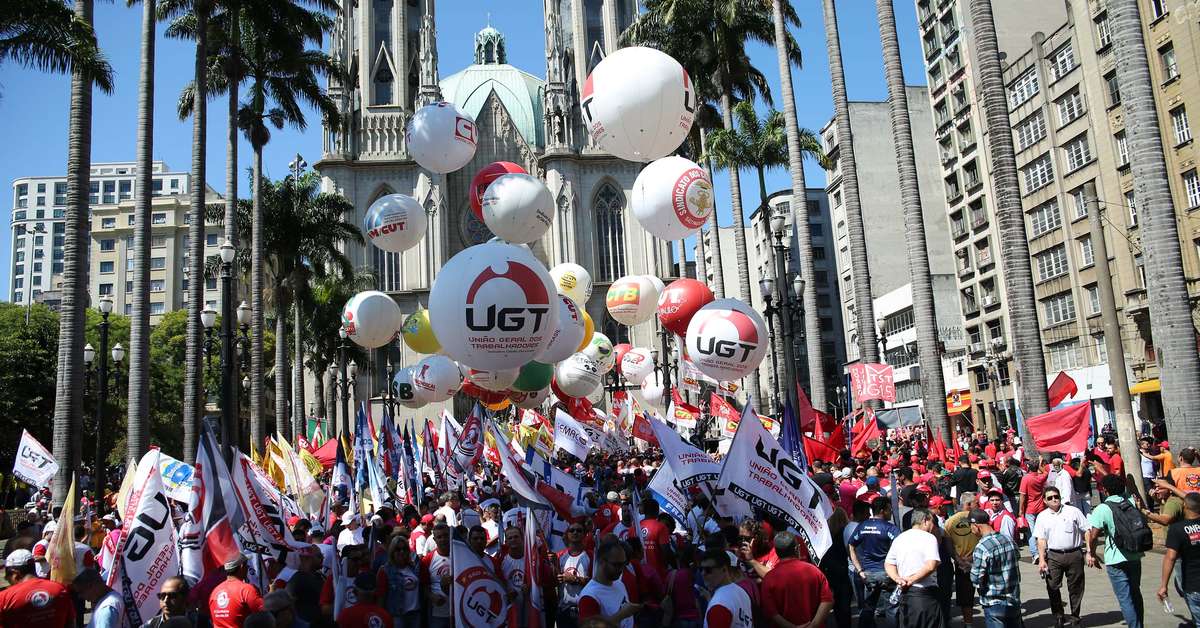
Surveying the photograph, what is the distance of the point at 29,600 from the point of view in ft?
21.9

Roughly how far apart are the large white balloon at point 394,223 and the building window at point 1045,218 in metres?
36.3

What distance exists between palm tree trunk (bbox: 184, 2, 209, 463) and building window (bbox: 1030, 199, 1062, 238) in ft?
126

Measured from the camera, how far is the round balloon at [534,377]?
20.5 metres

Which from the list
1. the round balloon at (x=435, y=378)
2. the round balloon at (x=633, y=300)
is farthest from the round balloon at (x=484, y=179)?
the round balloon at (x=435, y=378)

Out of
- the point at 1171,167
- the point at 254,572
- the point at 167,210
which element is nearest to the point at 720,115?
the point at 1171,167

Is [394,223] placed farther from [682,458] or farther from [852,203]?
[852,203]

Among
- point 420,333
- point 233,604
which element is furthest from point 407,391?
point 233,604

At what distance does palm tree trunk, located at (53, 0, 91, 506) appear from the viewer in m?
17.7

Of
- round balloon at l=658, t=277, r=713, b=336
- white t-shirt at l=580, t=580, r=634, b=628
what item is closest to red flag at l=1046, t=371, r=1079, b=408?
round balloon at l=658, t=277, r=713, b=336

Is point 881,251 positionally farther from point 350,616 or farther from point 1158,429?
point 350,616

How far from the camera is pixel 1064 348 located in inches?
1734

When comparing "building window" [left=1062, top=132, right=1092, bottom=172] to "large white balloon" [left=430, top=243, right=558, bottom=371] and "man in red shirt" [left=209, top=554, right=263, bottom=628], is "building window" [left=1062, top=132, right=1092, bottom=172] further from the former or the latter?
"man in red shirt" [left=209, top=554, right=263, bottom=628]

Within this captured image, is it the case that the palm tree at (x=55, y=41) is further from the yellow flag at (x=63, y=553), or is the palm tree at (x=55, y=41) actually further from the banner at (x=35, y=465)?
the yellow flag at (x=63, y=553)

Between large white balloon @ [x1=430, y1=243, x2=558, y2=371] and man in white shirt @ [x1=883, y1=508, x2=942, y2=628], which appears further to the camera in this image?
large white balloon @ [x1=430, y1=243, x2=558, y2=371]
